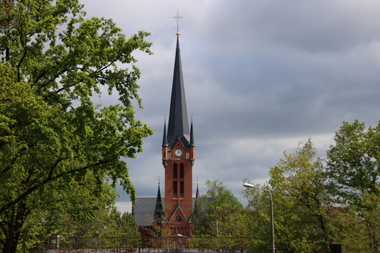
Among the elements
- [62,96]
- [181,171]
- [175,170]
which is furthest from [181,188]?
[62,96]

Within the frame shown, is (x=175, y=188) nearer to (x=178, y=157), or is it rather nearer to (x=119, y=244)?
(x=178, y=157)

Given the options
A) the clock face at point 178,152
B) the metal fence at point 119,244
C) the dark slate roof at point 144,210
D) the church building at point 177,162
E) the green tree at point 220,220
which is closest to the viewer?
the metal fence at point 119,244

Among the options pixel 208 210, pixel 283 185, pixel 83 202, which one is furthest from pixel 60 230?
pixel 208 210

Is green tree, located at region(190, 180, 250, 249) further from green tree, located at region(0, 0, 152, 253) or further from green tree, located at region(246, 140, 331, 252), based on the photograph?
green tree, located at region(0, 0, 152, 253)

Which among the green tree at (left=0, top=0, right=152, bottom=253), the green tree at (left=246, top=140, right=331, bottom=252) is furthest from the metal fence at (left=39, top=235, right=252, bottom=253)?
the green tree at (left=0, top=0, right=152, bottom=253)

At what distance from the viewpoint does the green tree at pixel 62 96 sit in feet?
58.7

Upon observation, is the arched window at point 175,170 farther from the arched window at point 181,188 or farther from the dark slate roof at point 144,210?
the dark slate roof at point 144,210

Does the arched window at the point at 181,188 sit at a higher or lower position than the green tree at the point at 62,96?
higher

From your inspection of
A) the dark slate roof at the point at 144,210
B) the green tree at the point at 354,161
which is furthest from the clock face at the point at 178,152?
the green tree at the point at 354,161

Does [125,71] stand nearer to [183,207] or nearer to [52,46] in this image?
Result: [52,46]

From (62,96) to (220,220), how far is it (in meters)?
65.1

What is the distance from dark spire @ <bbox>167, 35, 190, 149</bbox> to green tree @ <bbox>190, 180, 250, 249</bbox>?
11.5 metres

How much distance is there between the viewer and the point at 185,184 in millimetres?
107625

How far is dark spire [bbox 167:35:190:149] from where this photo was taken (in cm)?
10719
